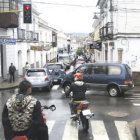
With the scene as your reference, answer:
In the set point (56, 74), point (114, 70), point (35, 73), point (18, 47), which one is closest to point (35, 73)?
point (35, 73)

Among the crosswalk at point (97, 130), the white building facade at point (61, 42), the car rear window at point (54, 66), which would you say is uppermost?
the white building facade at point (61, 42)

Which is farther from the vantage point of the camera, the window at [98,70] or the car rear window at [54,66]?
the car rear window at [54,66]

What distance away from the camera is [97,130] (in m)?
8.05

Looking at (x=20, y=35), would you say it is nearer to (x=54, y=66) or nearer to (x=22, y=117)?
(x=54, y=66)

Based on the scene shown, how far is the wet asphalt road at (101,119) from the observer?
300 inches

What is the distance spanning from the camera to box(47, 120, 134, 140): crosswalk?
743cm

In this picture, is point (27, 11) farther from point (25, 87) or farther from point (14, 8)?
point (25, 87)

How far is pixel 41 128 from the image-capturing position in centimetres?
410

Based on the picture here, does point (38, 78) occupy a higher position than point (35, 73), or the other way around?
point (35, 73)

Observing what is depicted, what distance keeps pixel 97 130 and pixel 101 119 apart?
4.42 ft

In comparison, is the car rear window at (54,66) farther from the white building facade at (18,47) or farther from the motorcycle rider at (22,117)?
the motorcycle rider at (22,117)

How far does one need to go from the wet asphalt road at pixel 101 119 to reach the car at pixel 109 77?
1.79ft

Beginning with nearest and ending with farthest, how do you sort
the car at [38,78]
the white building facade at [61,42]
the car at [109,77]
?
the car at [109,77] < the car at [38,78] < the white building facade at [61,42]

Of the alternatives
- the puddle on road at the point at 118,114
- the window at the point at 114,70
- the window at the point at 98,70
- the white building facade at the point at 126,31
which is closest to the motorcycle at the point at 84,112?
the puddle on road at the point at 118,114
